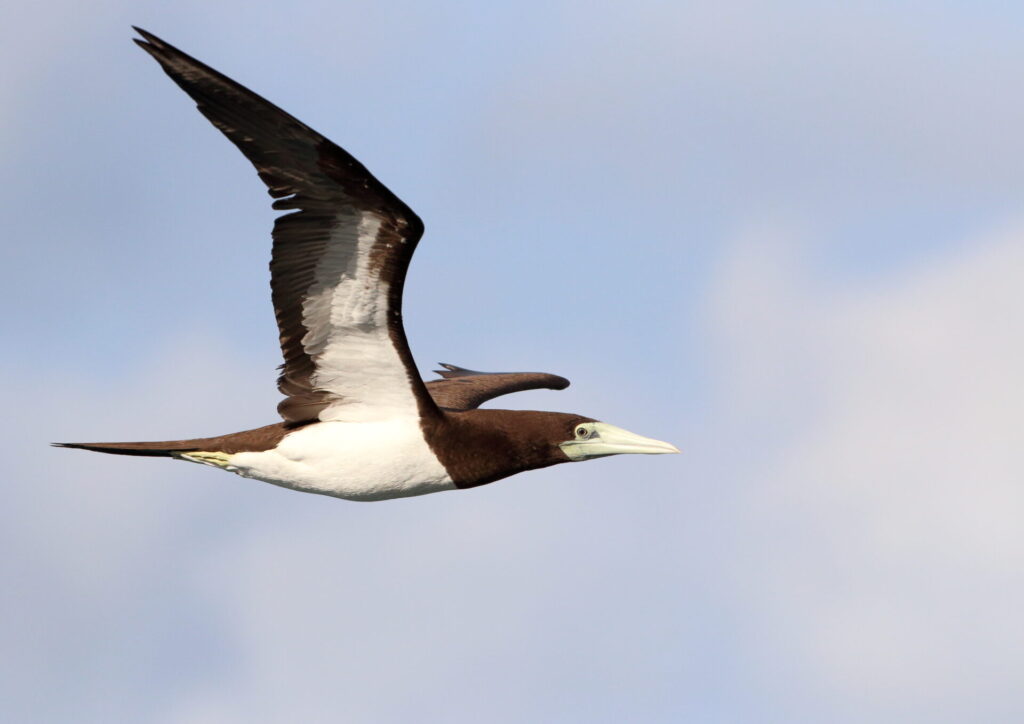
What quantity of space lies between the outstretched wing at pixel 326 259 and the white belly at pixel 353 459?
17 centimetres

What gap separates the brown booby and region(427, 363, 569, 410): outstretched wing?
101 inches

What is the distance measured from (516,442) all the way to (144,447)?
3445 millimetres

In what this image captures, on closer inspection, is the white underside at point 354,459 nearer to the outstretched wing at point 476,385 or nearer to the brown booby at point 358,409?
the brown booby at point 358,409

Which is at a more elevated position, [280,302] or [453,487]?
[280,302]

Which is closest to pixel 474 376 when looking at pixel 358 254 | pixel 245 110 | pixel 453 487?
pixel 453 487

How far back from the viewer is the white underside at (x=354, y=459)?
1454cm

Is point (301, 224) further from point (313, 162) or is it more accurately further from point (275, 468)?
point (275, 468)

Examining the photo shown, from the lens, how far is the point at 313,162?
12.8 metres

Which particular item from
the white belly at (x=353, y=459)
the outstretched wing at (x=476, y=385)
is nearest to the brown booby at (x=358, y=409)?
the white belly at (x=353, y=459)

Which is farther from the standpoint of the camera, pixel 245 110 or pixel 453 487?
pixel 453 487

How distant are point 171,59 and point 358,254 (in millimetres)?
2401

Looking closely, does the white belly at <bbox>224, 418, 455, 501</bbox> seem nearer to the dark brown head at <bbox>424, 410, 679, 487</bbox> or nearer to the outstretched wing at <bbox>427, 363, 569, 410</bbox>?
the dark brown head at <bbox>424, 410, 679, 487</bbox>

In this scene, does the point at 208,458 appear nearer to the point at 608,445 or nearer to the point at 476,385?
the point at 608,445

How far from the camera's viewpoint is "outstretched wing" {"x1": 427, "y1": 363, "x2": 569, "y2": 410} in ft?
58.3
